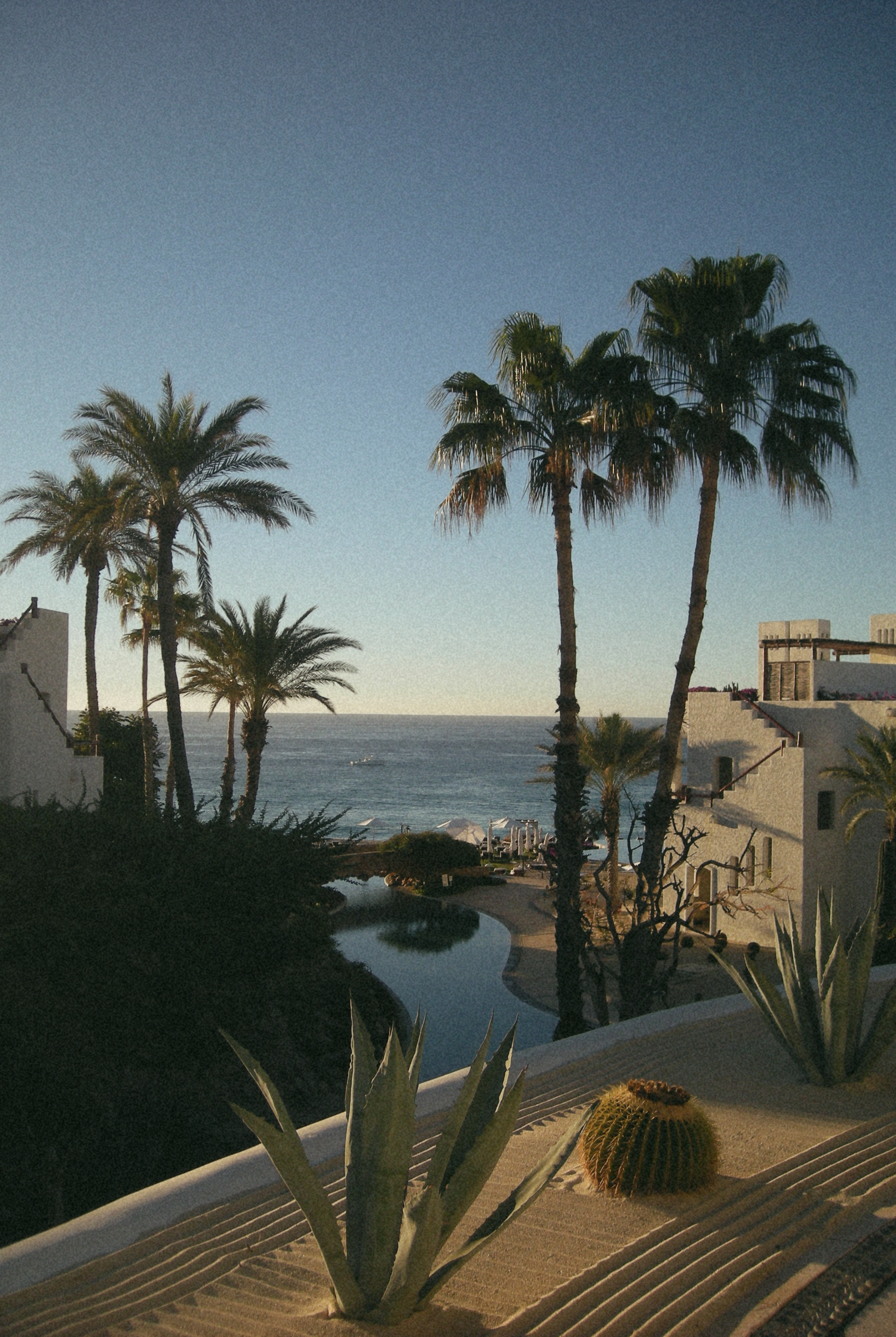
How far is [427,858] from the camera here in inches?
1224

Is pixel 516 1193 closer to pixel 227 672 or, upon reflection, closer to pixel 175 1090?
pixel 175 1090

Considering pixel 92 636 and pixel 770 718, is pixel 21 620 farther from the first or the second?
pixel 770 718

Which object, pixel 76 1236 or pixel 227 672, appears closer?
pixel 76 1236

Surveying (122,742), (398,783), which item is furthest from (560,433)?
(398,783)

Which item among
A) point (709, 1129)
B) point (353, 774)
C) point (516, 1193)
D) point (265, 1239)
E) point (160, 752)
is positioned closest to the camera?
point (516, 1193)

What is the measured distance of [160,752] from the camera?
40094mm

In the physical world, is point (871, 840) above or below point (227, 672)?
below

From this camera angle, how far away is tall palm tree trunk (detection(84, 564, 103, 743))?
26047 mm

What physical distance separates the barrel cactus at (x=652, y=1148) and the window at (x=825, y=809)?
18.1 metres

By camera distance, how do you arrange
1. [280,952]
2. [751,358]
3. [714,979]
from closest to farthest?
1. [280,952]
2. [751,358]
3. [714,979]

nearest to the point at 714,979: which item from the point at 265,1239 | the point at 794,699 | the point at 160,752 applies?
the point at 794,699

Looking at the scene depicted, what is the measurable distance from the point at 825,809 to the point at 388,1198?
2097cm

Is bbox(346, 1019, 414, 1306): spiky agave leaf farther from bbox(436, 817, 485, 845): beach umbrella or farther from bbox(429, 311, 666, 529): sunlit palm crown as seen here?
bbox(436, 817, 485, 845): beach umbrella

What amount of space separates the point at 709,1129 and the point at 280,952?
22.2 ft
